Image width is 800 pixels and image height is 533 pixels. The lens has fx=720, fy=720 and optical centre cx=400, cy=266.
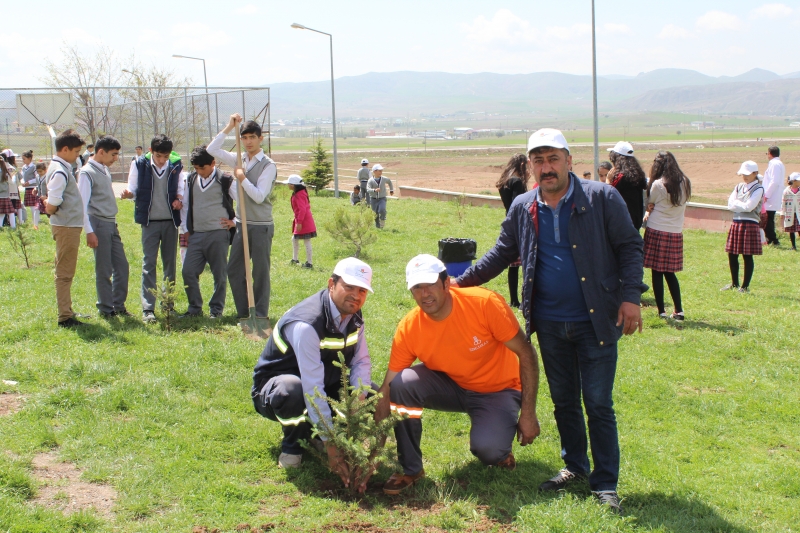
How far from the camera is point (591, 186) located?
4078 millimetres

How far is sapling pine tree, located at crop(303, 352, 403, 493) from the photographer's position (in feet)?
13.4

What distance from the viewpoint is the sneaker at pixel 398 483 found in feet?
14.1

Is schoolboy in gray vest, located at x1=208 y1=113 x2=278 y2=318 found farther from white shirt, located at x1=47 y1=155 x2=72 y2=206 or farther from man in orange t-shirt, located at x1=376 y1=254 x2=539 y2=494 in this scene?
man in orange t-shirt, located at x1=376 y1=254 x2=539 y2=494

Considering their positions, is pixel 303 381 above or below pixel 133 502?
above

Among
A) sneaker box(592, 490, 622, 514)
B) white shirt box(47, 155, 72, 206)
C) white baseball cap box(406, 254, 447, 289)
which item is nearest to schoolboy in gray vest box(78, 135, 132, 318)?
white shirt box(47, 155, 72, 206)

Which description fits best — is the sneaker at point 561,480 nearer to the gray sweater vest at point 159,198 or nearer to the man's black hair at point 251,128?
the man's black hair at point 251,128

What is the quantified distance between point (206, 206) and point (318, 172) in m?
23.7

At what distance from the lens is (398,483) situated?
14.2ft

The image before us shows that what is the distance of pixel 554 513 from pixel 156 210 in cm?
583

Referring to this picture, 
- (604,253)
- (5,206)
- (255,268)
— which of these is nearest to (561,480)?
(604,253)

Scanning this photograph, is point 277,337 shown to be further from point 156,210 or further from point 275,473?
point 156,210

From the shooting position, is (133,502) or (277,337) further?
(277,337)

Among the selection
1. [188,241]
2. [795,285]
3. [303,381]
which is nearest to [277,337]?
[303,381]

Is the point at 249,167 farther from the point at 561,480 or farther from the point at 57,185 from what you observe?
the point at 561,480
